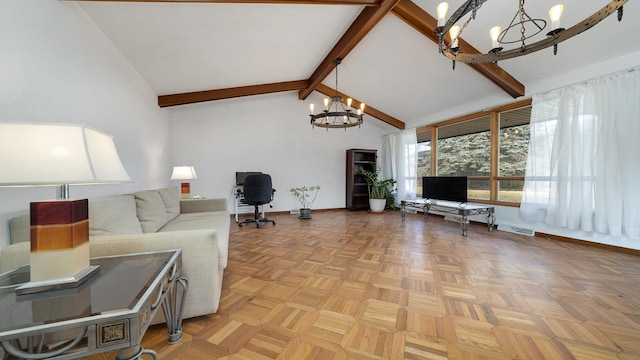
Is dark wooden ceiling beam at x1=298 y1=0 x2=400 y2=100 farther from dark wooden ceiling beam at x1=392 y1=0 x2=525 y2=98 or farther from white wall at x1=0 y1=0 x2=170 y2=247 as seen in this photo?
white wall at x1=0 y1=0 x2=170 y2=247

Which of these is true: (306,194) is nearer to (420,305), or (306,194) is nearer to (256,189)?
(256,189)

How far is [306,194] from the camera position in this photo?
5.81 meters

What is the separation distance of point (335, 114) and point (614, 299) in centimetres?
318

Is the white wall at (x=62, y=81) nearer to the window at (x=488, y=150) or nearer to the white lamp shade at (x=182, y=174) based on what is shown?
the white lamp shade at (x=182, y=174)

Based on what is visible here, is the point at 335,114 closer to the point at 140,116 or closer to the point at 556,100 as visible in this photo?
the point at 140,116

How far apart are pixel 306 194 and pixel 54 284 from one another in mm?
5043

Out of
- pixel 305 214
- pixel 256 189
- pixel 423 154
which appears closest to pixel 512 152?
pixel 423 154

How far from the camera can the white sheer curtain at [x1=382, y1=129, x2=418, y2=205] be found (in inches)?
223

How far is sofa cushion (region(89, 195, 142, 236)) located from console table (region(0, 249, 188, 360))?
501mm

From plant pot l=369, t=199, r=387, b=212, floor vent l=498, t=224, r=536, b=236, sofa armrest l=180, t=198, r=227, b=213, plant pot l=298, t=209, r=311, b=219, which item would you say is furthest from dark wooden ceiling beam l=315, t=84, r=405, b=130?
sofa armrest l=180, t=198, r=227, b=213

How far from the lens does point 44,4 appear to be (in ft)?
4.99

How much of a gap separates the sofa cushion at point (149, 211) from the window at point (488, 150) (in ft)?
16.7

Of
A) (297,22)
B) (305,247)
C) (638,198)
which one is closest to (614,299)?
(638,198)

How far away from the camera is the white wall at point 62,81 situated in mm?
1248
